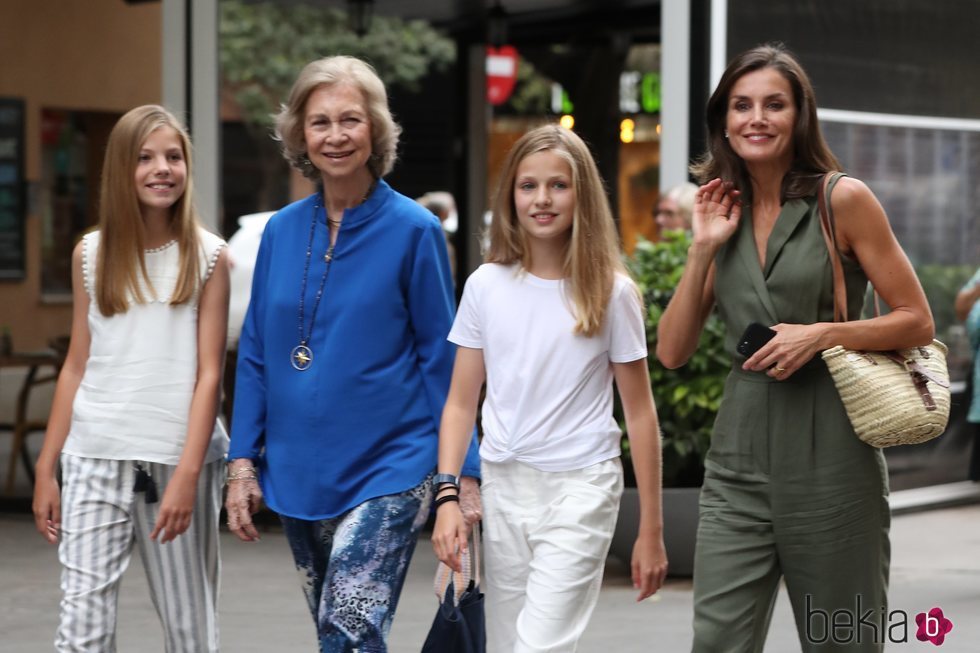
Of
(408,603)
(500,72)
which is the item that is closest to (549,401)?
(408,603)

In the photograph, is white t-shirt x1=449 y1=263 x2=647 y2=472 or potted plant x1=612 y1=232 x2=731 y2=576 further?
potted plant x1=612 y1=232 x2=731 y2=576

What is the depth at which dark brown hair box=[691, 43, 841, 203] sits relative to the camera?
11.9 feet

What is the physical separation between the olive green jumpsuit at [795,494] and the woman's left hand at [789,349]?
0.07 m

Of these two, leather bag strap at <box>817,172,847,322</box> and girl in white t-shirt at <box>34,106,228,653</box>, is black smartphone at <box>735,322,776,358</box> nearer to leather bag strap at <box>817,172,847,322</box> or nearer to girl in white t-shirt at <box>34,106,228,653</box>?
leather bag strap at <box>817,172,847,322</box>

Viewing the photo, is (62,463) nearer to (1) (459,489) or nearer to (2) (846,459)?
(1) (459,489)

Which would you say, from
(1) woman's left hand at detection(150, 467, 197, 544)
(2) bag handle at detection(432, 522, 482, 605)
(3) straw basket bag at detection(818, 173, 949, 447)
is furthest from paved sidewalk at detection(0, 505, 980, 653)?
(3) straw basket bag at detection(818, 173, 949, 447)

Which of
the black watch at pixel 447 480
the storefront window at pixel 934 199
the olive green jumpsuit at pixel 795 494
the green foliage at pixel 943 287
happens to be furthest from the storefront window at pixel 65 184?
the olive green jumpsuit at pixel 795 494

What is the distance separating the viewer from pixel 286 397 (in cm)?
392

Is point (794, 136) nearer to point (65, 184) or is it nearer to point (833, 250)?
point (833, 250)

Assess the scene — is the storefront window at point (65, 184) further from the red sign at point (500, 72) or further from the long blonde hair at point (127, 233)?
the long blonde hair at point (127, 233)

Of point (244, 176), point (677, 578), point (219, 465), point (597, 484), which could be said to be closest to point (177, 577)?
point (219, 465)

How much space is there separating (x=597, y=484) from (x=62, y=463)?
1.47 m

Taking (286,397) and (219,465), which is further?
(219,465)

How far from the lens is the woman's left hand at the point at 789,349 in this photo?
3451 mm
